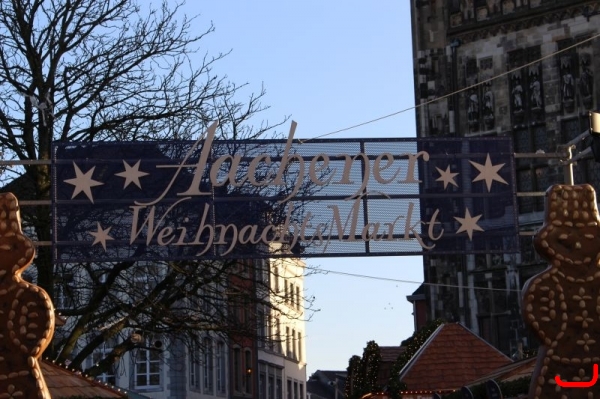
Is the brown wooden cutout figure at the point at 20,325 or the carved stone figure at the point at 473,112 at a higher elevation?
the carved stone figure at the point at 473,112

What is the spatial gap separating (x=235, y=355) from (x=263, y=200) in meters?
45.5

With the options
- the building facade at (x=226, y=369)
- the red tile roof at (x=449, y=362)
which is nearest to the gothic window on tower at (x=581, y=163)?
the building facade at (x=226, y=369)

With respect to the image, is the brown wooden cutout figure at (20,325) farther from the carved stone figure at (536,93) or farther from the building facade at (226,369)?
the carved stone figure at (536,93)

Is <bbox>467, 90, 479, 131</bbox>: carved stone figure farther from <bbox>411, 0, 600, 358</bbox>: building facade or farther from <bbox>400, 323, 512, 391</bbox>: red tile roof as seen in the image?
<bbox>400, 323, 512, 391</bbox>: red tile roof

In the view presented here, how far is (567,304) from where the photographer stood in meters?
12.4

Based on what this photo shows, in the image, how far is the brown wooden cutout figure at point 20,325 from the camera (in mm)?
12016

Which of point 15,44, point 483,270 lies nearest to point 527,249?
point 483,270

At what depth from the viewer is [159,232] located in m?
17.2

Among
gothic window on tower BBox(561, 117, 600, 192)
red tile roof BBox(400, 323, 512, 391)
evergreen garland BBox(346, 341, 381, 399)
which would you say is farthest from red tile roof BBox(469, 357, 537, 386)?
gothic window on tower BBox(561, 117, 600, 192)

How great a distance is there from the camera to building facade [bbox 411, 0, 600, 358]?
41250 millimetres

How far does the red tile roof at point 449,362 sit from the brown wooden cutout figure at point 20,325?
16.7 m

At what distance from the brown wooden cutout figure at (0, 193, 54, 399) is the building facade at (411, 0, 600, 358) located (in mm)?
29167

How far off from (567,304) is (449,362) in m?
16.8

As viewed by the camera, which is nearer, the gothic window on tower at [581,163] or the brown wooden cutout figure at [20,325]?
the brown wooden cutout figure at [20,325]
